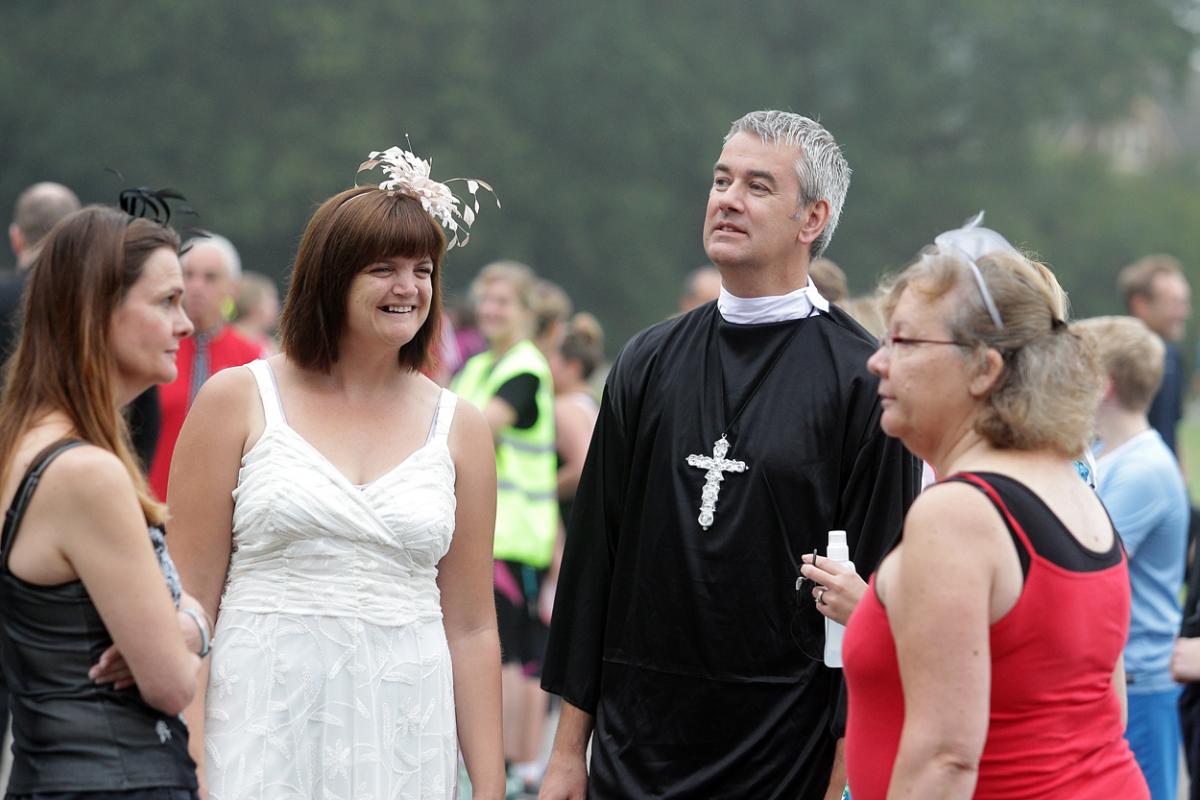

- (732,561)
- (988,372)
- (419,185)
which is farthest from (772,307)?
(988,372)

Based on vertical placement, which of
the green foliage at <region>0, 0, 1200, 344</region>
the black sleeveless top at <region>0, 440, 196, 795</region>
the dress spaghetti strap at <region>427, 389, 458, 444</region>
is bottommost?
the black sleeveless top at <region>0, 440, 196, 795</region>

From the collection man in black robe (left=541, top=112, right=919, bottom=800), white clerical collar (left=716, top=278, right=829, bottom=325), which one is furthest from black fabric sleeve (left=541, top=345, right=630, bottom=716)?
white clerical collar (left=716, top=278, right=829, bottom=325)

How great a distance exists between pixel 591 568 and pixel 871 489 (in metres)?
0.76

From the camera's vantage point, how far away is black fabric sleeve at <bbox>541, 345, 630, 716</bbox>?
13.3 feet

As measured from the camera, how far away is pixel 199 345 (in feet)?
22.7

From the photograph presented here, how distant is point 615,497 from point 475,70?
34014 millimetres

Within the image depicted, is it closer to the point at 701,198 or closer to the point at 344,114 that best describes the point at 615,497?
the point at 344,114

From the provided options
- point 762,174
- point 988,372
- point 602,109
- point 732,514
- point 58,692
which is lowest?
point 58,692

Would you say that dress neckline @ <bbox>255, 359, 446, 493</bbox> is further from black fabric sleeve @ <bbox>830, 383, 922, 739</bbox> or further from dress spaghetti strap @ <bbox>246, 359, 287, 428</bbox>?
black fabric sleeve @ <bbox>830, 383, 922, 739</bbox>

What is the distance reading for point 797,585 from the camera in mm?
3742

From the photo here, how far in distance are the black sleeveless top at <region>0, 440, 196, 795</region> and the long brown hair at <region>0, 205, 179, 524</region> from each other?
103mm

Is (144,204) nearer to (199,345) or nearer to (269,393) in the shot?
(269,393)

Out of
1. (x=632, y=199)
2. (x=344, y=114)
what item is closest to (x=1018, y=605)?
(x=344, y=114)

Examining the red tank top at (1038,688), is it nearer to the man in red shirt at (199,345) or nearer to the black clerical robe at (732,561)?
the black clerical robe at (732,561)
